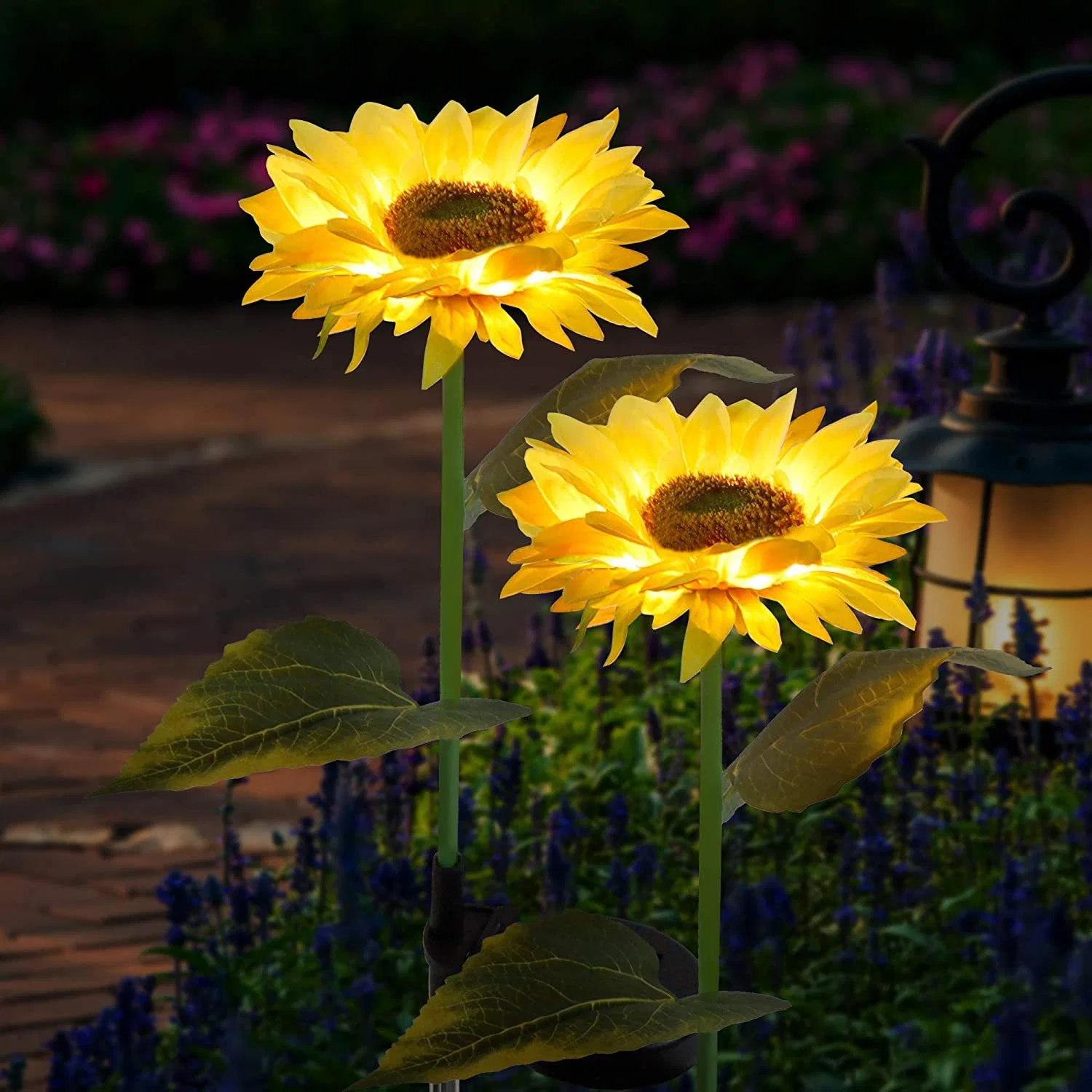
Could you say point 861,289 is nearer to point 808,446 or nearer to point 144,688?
point 144,688

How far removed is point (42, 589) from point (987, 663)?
5.16 meters

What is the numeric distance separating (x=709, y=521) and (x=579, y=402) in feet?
0.96

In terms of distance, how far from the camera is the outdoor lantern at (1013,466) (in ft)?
10.8

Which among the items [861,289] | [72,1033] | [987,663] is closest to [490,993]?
[987,663]

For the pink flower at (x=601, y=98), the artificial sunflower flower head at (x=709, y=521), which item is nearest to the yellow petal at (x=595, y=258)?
the artificial sunflower flower head at (x=709, y=521)

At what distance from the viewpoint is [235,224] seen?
12.6m

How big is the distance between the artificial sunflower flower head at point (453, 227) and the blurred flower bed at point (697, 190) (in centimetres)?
957

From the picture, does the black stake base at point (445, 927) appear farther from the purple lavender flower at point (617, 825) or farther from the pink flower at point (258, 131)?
the pink flower at point (258, 131)

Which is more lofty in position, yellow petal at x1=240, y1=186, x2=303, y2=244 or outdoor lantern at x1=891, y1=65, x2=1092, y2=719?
yellow petal at x1=240, y1=186, x2=303, y2=244

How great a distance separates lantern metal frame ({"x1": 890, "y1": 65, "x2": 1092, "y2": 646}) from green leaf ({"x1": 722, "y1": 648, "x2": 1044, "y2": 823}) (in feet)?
5.49

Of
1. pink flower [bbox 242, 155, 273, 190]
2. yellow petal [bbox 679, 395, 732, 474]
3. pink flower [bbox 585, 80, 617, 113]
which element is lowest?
yellow petal [bbox 679, 395, 732, 474]

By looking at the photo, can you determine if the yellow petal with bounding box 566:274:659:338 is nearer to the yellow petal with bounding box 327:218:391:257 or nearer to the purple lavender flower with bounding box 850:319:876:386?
the yellow petal with bounding box 327:218:391:257

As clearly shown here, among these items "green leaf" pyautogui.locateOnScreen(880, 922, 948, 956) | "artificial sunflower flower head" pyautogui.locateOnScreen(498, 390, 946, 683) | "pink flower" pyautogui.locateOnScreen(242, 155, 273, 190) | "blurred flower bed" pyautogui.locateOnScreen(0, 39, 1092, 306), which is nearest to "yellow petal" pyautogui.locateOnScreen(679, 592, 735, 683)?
"artificial sunflower flower head" pyautogui.locateOnScreen(498, 390, 946, 683)

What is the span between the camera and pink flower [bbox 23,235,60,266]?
12.1m
